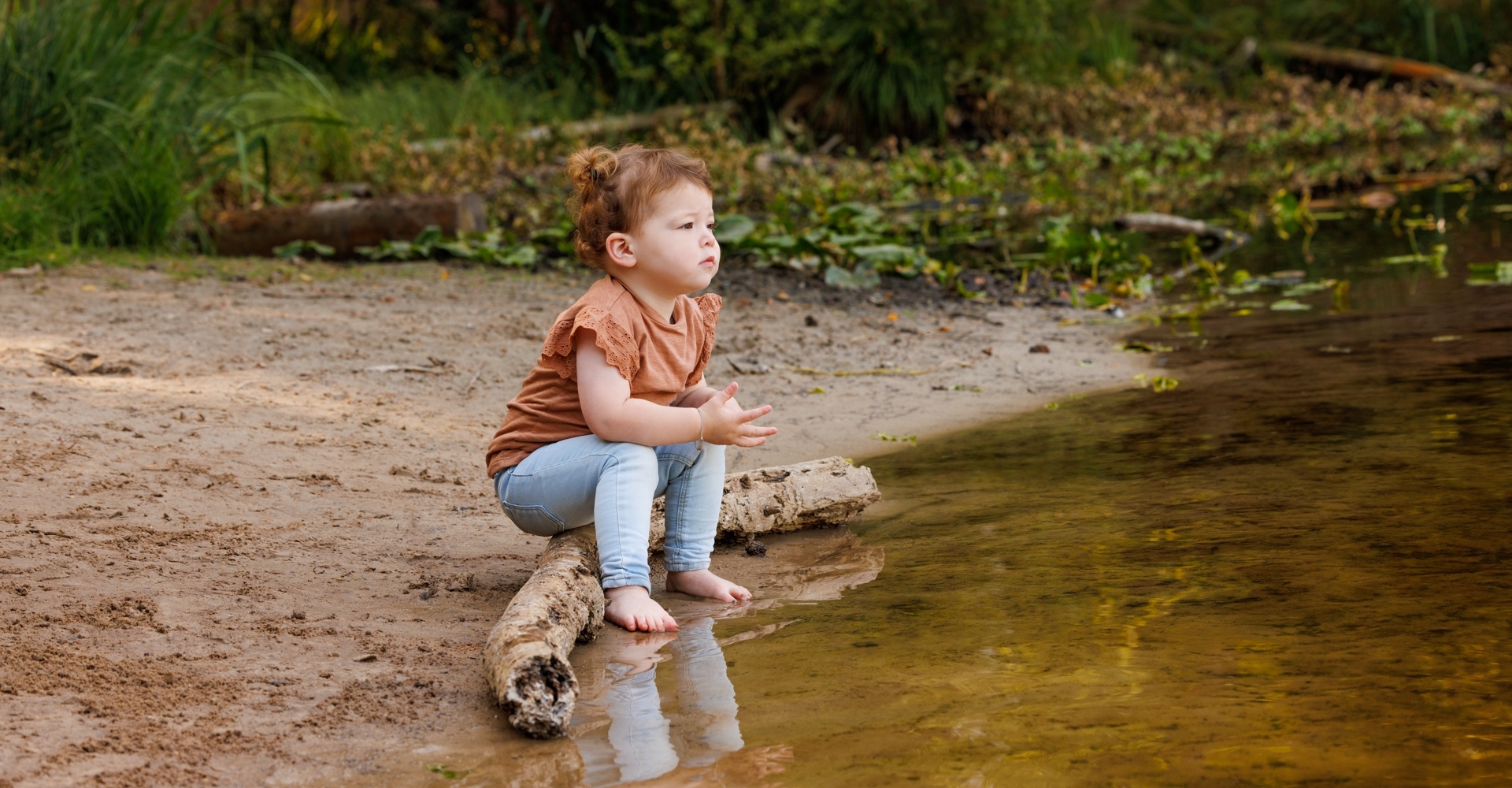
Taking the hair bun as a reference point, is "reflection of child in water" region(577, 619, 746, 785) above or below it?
below

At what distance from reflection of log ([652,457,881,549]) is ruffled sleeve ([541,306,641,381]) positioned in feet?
1.66

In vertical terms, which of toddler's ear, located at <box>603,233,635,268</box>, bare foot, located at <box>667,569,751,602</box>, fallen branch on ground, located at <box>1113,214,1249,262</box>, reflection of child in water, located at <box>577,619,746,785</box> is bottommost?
bare foot, located at <box>667,569,751,602</box>

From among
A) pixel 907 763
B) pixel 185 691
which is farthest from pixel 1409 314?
pixel 185 691

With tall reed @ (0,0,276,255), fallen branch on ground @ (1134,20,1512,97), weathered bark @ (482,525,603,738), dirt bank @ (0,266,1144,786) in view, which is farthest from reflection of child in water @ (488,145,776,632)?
fallen branch on ground @ (1134,20,1512,97)

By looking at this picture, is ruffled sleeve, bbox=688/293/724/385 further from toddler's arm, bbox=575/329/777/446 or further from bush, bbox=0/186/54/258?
bush, bbox=0/186/54/258

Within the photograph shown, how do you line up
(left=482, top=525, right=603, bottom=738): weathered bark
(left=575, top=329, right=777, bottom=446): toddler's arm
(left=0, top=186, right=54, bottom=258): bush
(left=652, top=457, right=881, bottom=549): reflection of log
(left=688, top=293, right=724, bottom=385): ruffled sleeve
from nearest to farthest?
(left=482, top=525, right=603, bottom=738): weathered bark < (left=575, top=329, right=777, bottom=446): toddler's arm < (left=688, top=293, right=724, bottom=385): ruffled sleeve < (left=652, top=457, right=881, bottom=549): reflection of log < (left=0, top=186, right=54, bottom=258): bush

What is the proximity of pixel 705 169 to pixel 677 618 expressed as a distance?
0.95 metres

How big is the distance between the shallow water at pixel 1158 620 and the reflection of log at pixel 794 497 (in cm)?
10

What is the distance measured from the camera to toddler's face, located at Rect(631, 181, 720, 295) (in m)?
2.77

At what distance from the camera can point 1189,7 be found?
694 inches

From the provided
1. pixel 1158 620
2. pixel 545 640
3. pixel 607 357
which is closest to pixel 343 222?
pixel 607 357

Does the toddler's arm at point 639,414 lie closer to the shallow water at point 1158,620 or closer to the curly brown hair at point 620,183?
the curly brown hair at point 620,183

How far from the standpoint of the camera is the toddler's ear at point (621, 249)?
2.77 m

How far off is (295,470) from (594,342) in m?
1.17
